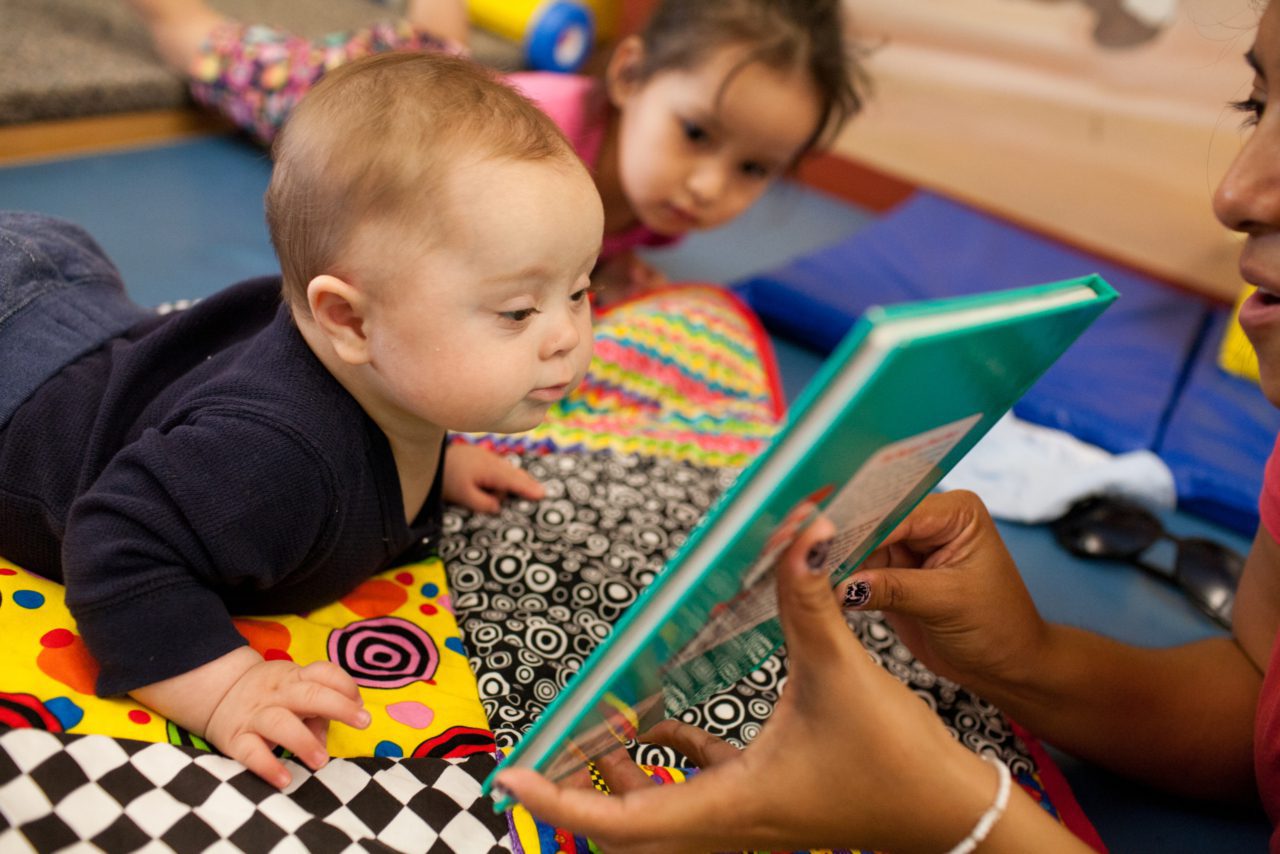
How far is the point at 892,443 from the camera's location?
47 centimetres

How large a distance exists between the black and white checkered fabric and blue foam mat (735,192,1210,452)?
110 centimetres

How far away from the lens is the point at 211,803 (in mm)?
567

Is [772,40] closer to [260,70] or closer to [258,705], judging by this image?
[260,70]

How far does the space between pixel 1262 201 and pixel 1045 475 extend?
72cm

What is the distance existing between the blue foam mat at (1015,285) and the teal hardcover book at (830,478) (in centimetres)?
96

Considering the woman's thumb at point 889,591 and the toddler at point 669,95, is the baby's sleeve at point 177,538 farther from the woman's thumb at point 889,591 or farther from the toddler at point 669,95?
the toddler at point 669,95

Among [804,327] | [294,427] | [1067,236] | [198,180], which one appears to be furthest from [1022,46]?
[294,427]

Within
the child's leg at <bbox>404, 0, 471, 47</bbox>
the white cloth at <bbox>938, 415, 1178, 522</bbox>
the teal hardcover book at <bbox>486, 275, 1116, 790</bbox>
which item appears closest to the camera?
the teal hardcover book at <bbox>486, 275, 1116, 790</bbox>

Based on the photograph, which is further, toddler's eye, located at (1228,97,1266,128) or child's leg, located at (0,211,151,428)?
child's leg, located at (0,211,151,428)

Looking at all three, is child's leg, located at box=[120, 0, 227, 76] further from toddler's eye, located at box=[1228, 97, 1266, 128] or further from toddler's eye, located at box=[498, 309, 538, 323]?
toddler's eye, located at box=[1228, 97, 1266, 128]

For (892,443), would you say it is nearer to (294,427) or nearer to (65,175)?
(294,427)

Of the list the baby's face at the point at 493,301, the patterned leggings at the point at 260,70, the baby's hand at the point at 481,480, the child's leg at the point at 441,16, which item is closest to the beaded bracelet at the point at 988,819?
the baby's face at the point at 493,301

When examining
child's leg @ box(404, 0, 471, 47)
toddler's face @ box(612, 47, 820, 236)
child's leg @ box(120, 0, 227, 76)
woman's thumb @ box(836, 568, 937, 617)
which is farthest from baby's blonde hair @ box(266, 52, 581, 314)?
child's leg @ box(404, 0, 471, 47)

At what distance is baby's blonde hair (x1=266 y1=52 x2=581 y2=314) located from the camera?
2.09ft
